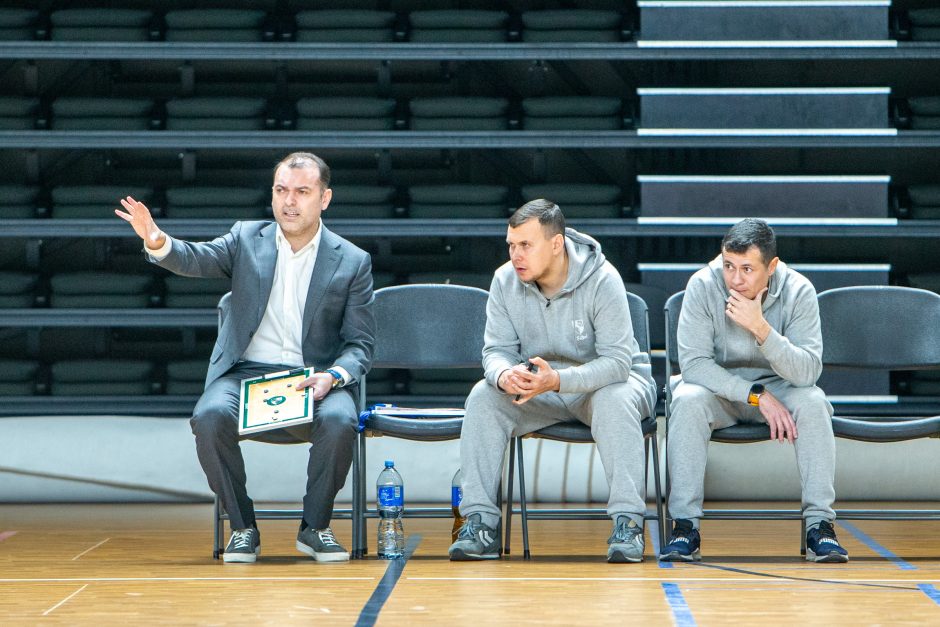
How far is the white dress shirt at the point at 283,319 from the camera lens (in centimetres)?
407

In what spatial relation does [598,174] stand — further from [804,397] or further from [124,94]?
[804,397]

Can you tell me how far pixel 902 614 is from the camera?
283 cm

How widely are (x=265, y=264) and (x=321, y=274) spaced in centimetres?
18

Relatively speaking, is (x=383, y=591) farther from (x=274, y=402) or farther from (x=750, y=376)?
(x=750, y=376)

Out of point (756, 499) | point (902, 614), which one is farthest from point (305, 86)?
point (902, 614)

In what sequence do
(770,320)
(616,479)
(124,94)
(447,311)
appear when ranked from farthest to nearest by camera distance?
(124,94) < (447,311) < (770,320) < (616,479)

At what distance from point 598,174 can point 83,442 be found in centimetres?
276

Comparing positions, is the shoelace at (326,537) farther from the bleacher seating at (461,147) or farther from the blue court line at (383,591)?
the bleacher seating at (461,147)

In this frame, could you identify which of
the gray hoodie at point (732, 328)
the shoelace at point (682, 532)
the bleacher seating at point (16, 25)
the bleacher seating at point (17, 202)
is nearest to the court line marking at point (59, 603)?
the shoelace at point (682, 532)

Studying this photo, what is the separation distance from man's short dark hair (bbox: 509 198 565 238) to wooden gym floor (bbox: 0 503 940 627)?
3.21ft

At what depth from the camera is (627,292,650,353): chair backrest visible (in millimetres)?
4242

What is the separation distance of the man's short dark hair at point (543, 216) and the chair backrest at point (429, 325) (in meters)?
0.67

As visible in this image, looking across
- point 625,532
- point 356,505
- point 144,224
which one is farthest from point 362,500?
A: point 144,224

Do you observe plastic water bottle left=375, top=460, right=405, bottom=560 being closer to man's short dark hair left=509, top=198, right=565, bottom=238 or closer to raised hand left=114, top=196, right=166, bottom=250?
man's short dark hair left=509, top=198, right=565, bottom=238
